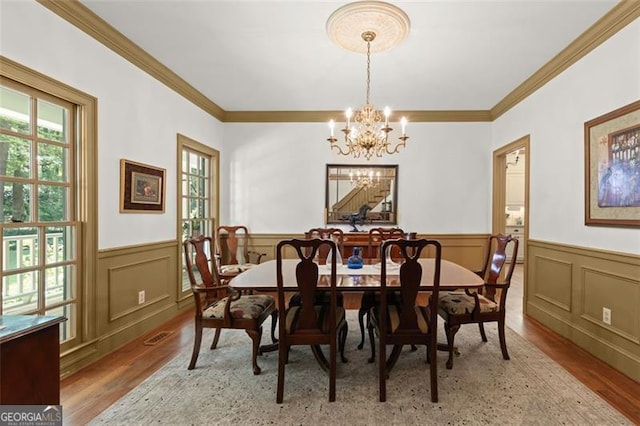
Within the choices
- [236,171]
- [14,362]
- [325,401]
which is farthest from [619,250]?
[236,171]

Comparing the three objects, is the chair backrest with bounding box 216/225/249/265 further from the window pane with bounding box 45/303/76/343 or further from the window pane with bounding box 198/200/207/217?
the window pane with bounding box 45/303/76/343

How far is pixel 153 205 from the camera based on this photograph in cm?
327

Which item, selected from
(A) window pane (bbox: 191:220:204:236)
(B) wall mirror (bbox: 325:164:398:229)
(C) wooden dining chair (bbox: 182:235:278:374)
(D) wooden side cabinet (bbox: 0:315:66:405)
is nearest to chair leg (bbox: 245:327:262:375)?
(C) wooden dining chair (bbox: 182:235:278:374)

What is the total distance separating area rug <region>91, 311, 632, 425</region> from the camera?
1.84m

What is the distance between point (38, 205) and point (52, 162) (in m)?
0.34

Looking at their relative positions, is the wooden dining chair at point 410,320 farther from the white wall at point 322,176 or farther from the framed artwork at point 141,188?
the white wall at point 322,176

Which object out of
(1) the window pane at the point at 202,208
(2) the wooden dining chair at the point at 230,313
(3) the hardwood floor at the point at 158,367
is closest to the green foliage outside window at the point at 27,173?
(2) the wooden dining chair at the point at 230,313

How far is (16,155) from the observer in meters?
2.07

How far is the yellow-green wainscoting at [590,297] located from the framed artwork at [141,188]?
13.6 ft

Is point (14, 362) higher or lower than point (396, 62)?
lower

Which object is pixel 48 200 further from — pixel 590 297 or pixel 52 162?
pixel 590 297

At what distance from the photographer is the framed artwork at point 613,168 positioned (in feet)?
7.52

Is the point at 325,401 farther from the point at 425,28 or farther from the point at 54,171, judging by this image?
the point at 425,28

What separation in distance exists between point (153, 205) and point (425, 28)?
3.06 m
